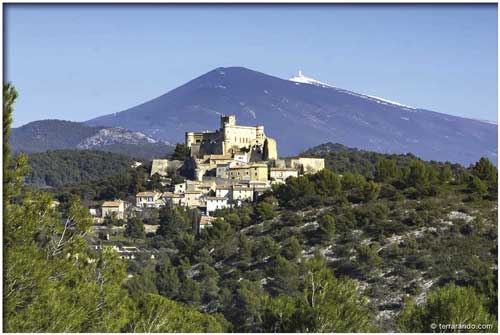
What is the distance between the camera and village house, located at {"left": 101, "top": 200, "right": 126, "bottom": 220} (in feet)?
161

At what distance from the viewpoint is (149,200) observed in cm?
5053

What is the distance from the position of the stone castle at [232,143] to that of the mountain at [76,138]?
344 ft

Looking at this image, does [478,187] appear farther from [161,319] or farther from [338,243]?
[161,319]

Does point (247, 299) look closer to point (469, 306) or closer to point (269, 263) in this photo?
point (269, 263)

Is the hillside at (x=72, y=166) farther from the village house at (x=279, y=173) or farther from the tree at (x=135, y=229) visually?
the tree at (x=135, y=229)

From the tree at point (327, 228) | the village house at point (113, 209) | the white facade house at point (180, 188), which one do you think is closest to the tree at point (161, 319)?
the tree at point (327, 228)

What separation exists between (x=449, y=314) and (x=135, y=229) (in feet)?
109

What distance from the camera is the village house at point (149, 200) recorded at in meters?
50.0

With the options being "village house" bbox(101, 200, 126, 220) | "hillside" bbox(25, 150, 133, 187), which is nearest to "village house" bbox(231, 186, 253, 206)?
"village house" bbox(101, 200, 126, 220)

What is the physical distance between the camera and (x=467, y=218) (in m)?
37.4

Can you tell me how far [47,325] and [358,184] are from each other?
33527 millimetres

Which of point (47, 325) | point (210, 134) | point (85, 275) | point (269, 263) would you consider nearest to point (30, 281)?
point (47, 325)

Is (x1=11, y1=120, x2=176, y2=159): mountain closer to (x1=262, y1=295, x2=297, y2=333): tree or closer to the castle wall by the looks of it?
the castle wall

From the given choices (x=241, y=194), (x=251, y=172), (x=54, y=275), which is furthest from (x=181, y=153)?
(x=54, y=275)
